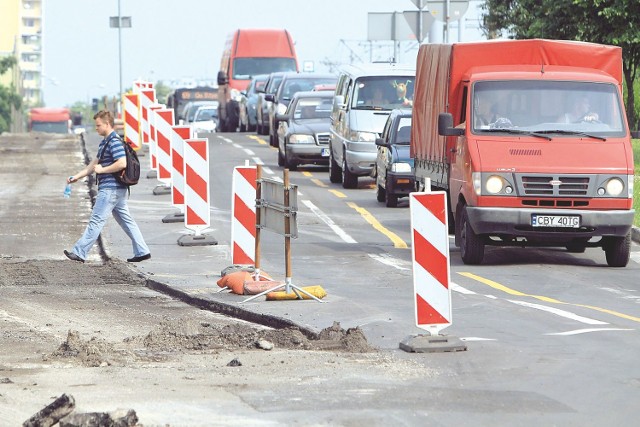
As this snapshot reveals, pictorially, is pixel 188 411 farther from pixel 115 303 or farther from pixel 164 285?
pixel 164 285

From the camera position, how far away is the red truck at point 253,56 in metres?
53.2

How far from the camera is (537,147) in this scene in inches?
694

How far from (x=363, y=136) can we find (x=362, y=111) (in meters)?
0.76

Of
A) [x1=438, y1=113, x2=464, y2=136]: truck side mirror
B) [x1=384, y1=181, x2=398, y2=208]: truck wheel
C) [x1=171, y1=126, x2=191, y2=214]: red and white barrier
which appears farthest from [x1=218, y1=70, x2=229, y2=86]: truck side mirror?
[x1=438, y1=113, x2=464, y2=136]: truck side mirror

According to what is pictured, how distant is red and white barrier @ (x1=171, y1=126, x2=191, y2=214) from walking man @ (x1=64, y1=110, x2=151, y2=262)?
2.41m

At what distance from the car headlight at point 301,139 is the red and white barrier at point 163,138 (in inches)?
332

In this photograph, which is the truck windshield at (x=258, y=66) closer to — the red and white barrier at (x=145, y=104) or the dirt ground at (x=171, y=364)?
the red and white barrier at (x=145, y=104)

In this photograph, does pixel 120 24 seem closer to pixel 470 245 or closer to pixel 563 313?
pixel 470 245

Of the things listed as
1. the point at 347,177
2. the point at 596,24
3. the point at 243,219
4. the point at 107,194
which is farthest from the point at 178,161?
the point at 596,24

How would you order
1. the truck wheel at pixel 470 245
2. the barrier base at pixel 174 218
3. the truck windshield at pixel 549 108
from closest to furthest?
1. the truck wheel at pixel 470 245
2. the truck windshield at pixel 549 108
3. the barrier base at pixel 174 218

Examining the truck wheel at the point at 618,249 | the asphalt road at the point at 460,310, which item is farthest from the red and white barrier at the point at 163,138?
the truck wheel at the point at 618,249

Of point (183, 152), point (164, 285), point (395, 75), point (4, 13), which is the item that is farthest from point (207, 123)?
point (4, 13)

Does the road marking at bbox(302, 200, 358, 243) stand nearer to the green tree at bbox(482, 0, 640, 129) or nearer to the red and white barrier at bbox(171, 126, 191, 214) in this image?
the red and white barrier at bbox(171, 126, 191, 214)

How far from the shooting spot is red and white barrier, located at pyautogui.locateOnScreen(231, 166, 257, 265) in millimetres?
15852
